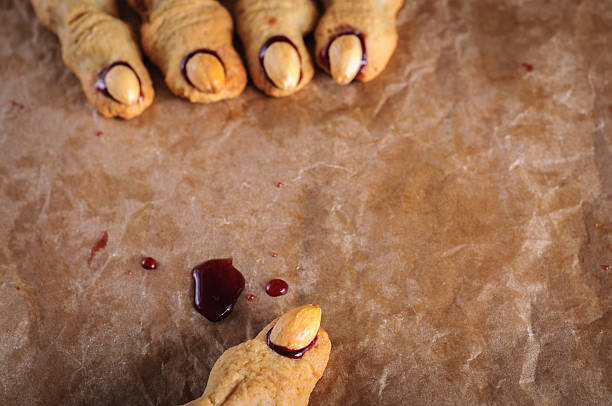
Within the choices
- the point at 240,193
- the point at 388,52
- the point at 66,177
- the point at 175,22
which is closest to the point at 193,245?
the point at 240,193

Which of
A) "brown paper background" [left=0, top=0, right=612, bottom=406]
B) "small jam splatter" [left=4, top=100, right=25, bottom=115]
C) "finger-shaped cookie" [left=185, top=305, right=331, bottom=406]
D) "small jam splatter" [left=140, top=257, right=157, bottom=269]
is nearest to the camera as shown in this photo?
"finger-shaped cookie" [left=185, top=305, right=331, bottom=406]

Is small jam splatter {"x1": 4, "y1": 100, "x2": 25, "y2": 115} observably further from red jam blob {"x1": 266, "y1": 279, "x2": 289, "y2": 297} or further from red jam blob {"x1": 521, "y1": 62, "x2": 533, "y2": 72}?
red jam blob {"x1": 521, "y1": 62, "x2": 533, "y2": 72}

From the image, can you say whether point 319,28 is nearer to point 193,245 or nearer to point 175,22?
point 175,22

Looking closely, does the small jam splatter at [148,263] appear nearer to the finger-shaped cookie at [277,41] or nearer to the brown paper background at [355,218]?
the brown paper background at [355,218]

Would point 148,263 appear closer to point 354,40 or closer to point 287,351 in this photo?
point 287,351

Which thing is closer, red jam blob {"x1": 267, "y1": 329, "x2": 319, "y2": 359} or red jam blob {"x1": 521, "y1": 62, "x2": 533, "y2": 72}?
red jam blob {"x1": 267, "y1": 329, "x2": 319, "y2": 359}

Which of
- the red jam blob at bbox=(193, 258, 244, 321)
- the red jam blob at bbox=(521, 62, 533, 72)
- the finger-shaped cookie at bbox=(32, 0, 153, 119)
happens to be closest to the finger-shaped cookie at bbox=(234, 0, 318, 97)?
the finger-shaped cookie at bbox=(32, 0, 153, 119)

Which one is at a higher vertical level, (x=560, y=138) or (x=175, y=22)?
(x=175, y=22)
